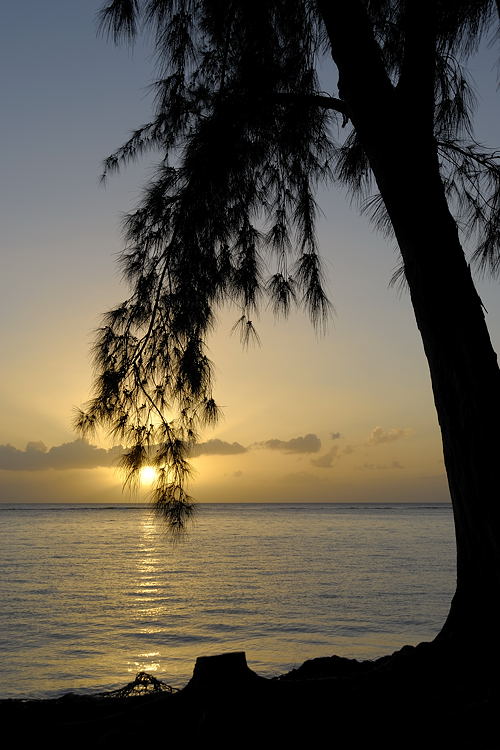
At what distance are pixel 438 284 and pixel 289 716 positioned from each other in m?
1.68

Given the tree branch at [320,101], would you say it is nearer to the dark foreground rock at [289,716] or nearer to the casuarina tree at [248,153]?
the casuarina tree at [248,153]

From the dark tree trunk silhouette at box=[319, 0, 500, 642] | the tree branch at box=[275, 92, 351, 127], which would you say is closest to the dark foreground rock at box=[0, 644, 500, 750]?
the dark tree trunk silhouette at box=[319, 0, 500, 642]

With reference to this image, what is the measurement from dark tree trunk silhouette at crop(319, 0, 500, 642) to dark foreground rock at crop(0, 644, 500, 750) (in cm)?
43

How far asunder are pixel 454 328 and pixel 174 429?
2052 mm

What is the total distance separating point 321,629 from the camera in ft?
31.2

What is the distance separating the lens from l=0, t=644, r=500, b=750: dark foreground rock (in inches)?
78.4

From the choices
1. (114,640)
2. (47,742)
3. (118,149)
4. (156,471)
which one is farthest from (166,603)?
(47,742)

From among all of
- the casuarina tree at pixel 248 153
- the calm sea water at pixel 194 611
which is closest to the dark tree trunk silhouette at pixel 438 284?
the casuarina tree at pixel 248 153

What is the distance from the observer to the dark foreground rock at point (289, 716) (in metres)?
1.99

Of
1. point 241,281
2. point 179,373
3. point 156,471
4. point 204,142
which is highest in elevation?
point 204,142

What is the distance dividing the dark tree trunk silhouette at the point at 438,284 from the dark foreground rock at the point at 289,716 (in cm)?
43

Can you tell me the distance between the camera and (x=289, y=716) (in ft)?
6.82

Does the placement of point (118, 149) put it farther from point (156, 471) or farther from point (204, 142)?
point (156, 471)

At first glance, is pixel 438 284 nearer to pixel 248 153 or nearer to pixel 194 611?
pixel 248 153
